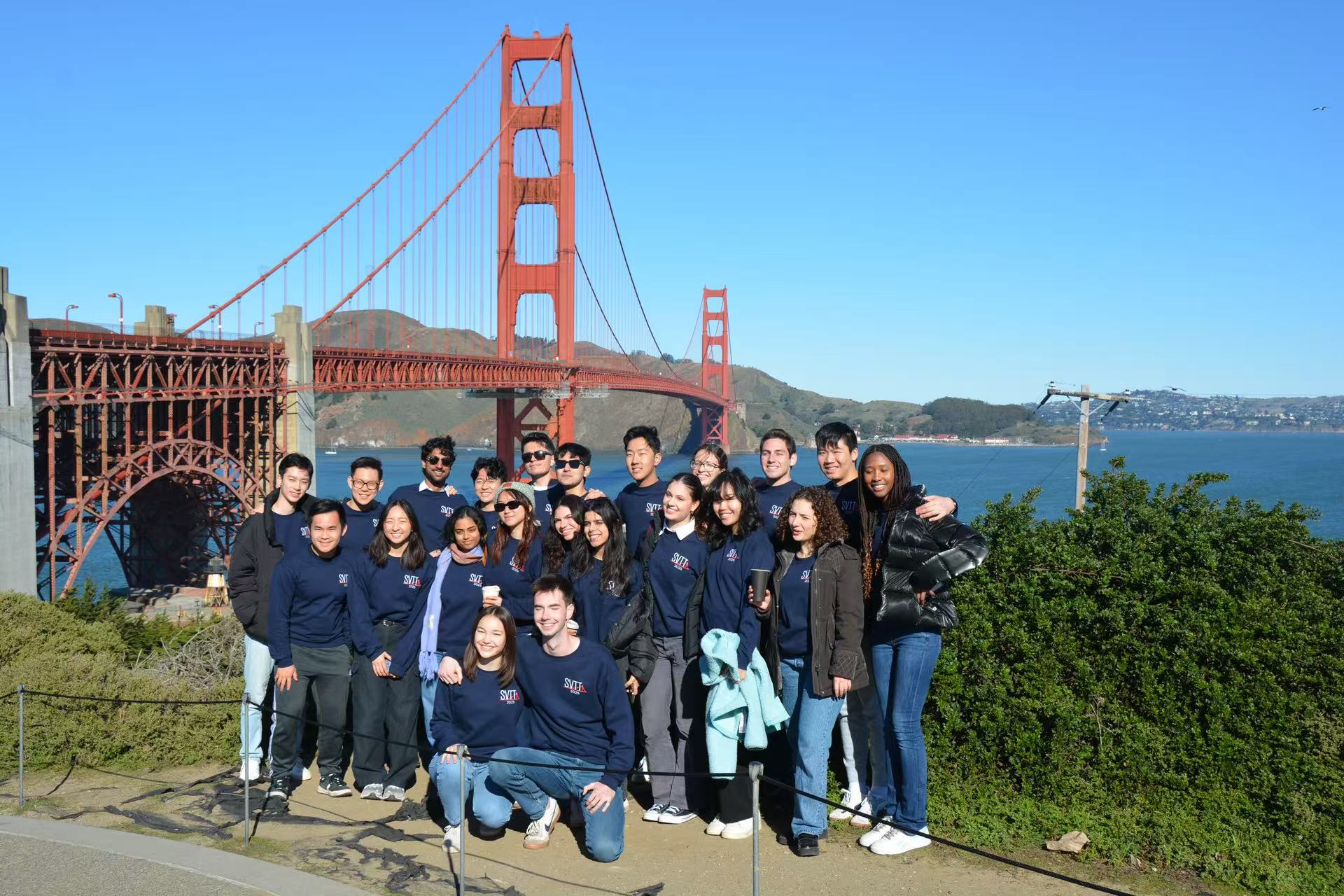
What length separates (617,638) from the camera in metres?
5.01

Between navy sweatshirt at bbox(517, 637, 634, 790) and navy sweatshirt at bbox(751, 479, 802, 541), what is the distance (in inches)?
41.2

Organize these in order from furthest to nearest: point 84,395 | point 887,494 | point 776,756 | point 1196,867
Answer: point 84,395, point 776,756, point 887,494, point 1196,867

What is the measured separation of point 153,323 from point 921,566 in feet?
85.4

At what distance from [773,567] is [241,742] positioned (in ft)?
10.2

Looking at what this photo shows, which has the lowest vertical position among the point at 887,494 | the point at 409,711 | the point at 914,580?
the point at 409,711

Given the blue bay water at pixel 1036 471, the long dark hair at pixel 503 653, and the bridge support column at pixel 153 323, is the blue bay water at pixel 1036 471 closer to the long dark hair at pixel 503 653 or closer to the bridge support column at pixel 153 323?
the bridge support column at pixel 153 323

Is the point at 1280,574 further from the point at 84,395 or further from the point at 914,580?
the point at 84,395

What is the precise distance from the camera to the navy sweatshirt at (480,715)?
15.9ft

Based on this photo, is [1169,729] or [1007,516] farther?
[1007,516]

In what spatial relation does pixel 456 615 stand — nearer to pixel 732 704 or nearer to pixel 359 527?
pixel 359 527

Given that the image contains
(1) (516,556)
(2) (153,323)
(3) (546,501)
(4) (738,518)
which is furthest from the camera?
(2) (153,323)

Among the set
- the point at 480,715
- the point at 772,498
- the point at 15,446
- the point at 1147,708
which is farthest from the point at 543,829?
the point at 15,446

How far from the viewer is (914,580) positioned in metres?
4.65

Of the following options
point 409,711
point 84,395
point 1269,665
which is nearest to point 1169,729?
point 1269,665
